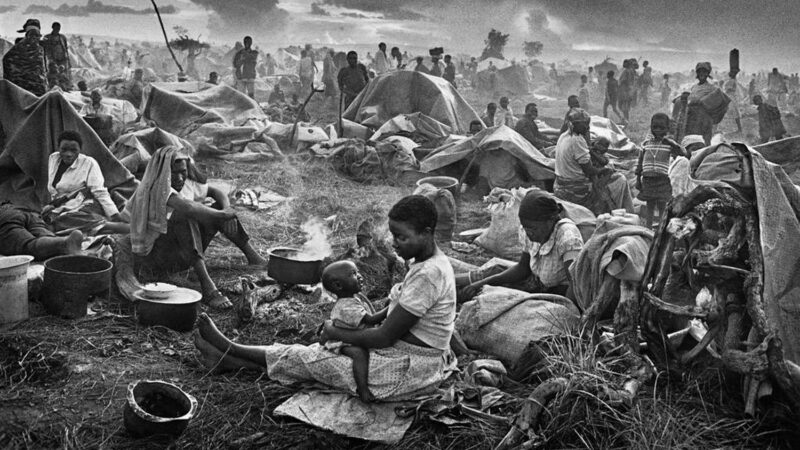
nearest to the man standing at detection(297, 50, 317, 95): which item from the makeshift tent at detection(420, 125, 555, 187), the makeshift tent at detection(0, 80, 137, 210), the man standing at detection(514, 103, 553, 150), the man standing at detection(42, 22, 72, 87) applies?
the man standing at detection(42, 22, 72, 87)

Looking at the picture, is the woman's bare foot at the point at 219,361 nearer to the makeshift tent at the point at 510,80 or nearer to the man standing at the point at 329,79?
the man standing at the point at 329,79

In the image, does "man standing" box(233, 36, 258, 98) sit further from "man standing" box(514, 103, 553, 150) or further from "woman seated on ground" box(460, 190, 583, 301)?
"woman seated on ground" box(460, 190, 583, 301)

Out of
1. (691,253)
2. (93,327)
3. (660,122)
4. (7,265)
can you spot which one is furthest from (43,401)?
(660,122)

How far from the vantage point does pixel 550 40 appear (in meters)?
42.9

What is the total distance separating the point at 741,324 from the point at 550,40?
1682 inches

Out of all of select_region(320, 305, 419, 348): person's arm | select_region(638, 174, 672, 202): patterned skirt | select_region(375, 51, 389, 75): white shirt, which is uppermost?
select_region(375, 51, 389, 75): white shirt

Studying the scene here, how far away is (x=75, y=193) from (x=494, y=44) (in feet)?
89.0

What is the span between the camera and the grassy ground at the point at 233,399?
263 centimetres

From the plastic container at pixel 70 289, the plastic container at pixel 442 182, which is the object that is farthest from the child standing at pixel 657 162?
the plastic container at pixel 70 289

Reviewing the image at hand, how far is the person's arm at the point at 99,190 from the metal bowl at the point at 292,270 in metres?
1.55

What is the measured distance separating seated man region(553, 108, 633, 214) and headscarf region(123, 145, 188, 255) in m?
3.77

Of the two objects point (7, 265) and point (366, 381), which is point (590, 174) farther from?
point (7, 265)

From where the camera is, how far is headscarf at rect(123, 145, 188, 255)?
15.0ft

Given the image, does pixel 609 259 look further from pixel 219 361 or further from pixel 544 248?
pixel 219 361
